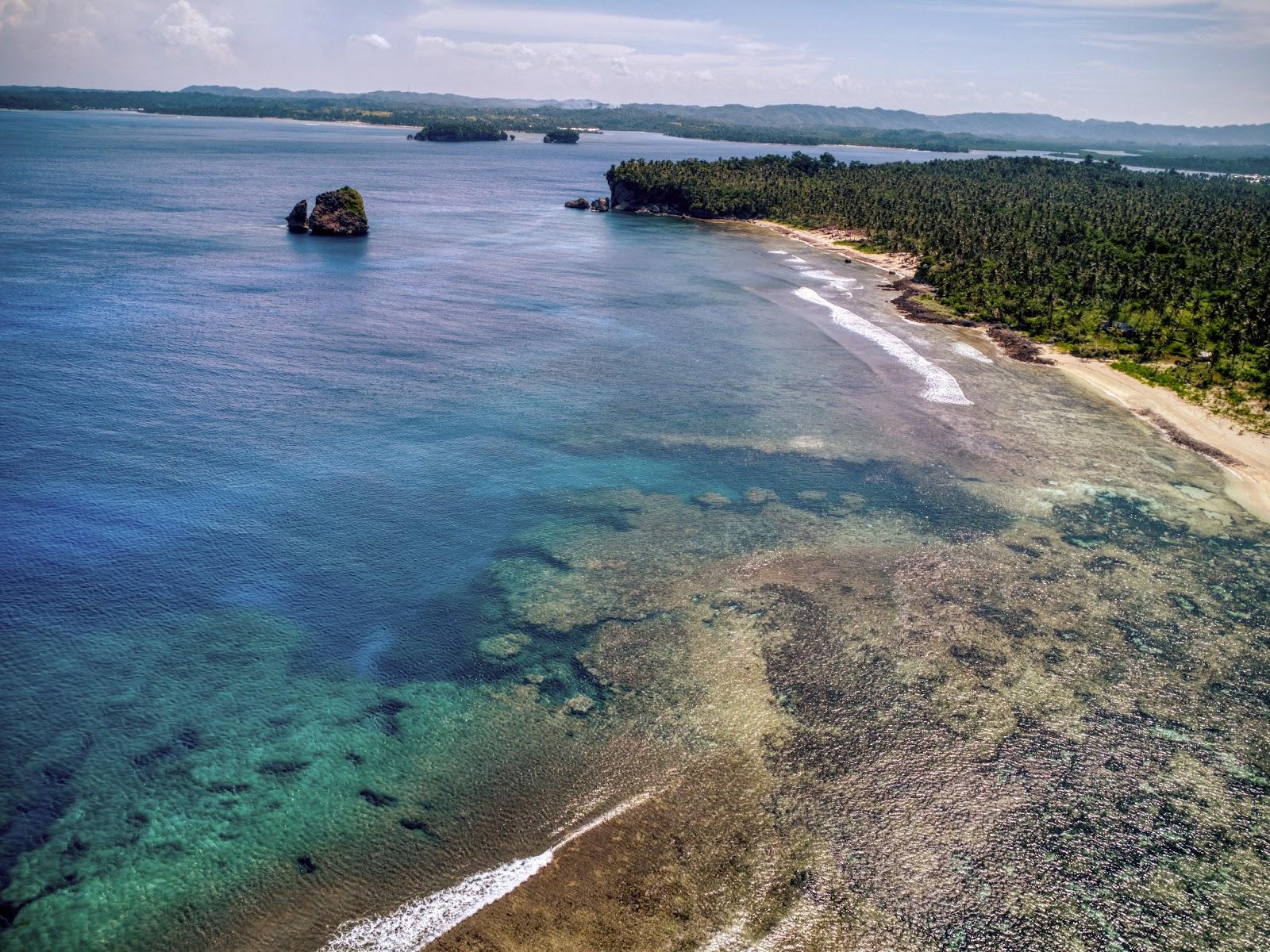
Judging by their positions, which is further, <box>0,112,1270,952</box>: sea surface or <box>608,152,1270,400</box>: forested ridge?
<box>608,152,1270,400</box>: forested ridge

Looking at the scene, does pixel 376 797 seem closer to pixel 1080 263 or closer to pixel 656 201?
pixel 1080 263

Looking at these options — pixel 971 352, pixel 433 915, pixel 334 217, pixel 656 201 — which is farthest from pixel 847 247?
pixel 433 915

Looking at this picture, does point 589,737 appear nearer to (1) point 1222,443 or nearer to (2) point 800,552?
(2) point 800,552

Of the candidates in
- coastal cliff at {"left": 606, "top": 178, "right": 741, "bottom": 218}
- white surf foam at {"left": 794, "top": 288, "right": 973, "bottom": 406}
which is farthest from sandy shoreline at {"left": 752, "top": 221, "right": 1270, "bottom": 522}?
coastal cliff at {"left": 606, "top": 178, "right": 741, "bottom": 218}

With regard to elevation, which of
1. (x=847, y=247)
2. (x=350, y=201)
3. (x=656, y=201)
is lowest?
(x=847, y=247)

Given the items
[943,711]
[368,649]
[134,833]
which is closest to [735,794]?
[943,711]

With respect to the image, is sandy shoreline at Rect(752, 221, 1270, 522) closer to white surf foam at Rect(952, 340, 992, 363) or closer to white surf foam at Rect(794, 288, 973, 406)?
white surf foam at Rect(952, 340, 992, 363)
